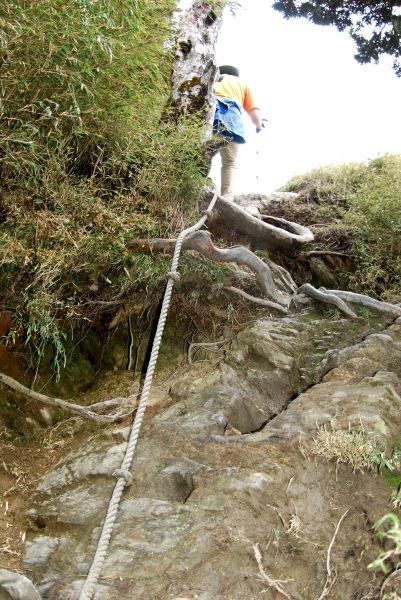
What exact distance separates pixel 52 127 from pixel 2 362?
1918 millimetres

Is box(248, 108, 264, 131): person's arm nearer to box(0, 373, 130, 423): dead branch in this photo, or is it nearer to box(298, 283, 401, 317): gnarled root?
box(298, 283, 401, 317): gnarled root

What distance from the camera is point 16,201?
299cm

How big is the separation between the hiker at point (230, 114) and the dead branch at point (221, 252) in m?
1.57

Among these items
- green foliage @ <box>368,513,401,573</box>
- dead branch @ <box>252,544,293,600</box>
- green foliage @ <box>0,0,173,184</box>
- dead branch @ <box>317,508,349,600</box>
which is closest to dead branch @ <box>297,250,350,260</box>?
green foliage @ <box>0,0,173,184</box>

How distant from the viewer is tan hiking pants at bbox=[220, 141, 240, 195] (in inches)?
253

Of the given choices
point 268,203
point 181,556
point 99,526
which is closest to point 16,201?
point 99,526

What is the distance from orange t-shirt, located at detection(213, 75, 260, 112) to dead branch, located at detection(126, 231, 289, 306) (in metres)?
2.41

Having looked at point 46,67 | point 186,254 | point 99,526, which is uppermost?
point 46,67

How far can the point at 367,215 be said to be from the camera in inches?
229

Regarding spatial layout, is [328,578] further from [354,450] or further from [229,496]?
[354,450]

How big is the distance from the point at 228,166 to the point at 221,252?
2755 millimetres

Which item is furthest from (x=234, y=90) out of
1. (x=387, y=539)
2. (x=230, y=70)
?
(x=387, y=539)

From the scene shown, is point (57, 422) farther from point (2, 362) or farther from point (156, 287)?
point (156, 287)

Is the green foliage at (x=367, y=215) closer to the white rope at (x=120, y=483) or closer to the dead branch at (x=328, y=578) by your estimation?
the white rope at (x=120, y=483)
